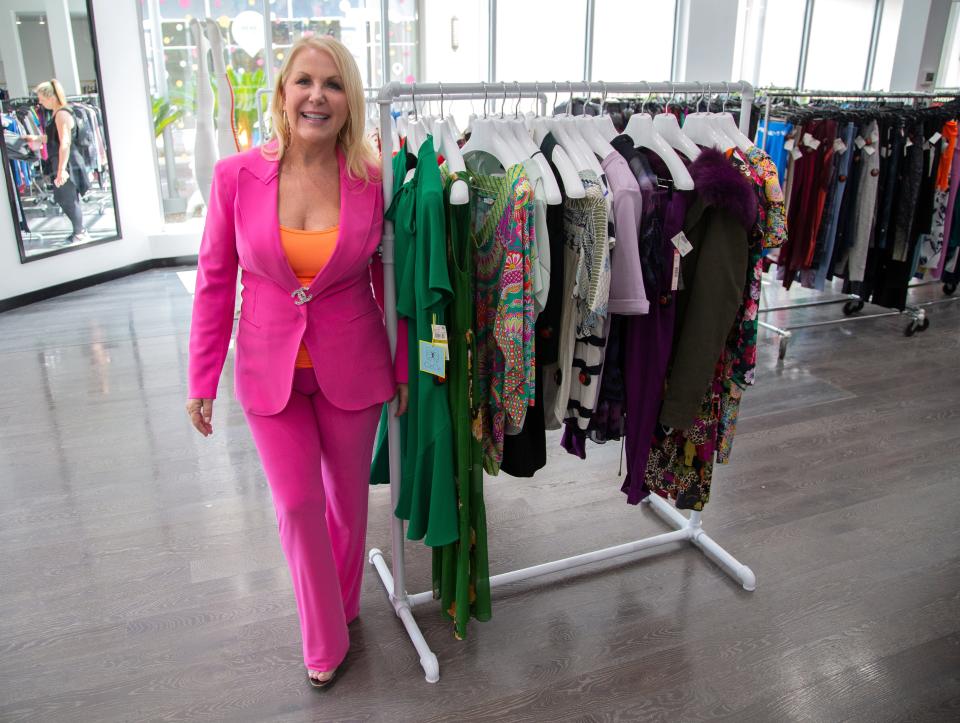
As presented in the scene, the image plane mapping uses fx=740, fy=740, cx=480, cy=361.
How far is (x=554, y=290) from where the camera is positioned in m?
2.07

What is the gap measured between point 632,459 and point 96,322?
4428 millimetres

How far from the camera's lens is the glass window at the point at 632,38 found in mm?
8039

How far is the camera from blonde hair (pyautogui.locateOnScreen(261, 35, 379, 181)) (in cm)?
174

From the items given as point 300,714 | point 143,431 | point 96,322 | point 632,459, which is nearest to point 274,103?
point 632,459

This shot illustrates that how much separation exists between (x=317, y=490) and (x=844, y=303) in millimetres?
4938

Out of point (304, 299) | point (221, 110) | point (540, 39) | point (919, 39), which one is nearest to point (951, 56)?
point (919, 39)

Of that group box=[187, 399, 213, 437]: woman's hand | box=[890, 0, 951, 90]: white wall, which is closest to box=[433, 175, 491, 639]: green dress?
box=[187, 399, 213, 437]: woman's hand

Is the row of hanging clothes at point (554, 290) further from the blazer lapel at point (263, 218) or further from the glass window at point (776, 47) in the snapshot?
the glass window at point (776, 47)

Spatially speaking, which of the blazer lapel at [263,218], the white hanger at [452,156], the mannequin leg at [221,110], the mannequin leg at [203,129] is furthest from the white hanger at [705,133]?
the mannequin leg at [203,129]

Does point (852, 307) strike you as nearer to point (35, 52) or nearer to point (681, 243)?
point (681, 243)

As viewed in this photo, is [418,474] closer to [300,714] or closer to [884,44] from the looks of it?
[300,714]

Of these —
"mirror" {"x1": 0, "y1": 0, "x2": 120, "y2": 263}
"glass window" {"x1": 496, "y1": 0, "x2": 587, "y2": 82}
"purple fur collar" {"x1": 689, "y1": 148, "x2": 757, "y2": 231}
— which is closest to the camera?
"purple fur collar" {"x1": 689, "y1": 148, "x2": 757, "y2": 231}

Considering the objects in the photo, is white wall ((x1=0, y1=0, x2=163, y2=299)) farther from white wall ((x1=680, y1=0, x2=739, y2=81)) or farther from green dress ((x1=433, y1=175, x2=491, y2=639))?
white wall ((x1=680, y1=0, x2=739, y2=81))

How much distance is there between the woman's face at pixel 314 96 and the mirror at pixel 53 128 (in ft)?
15.6
